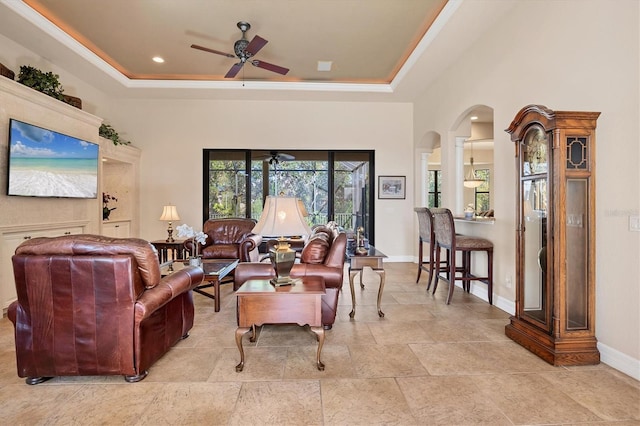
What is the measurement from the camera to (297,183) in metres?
6.84

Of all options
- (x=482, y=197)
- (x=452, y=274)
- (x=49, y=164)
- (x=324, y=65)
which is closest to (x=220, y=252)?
(x=49, y=164)

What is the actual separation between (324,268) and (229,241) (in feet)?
9.96

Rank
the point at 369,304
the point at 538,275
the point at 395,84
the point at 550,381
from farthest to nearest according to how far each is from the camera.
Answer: the point at 395,84 < the point at 369,304 < the point at 538,275 < the point at 550,381

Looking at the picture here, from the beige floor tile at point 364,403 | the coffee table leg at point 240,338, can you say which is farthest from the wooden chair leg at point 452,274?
the coffee table leg at point 240,338

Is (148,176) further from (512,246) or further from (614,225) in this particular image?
(614,225)

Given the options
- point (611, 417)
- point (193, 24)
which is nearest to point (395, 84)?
point (193, 24)

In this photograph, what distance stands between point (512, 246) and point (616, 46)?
1.99 m

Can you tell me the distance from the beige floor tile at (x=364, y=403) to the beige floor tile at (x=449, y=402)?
2.8 inches

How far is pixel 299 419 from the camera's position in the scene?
1.77 m

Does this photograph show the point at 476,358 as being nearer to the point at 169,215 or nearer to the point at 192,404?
the point at 192,404

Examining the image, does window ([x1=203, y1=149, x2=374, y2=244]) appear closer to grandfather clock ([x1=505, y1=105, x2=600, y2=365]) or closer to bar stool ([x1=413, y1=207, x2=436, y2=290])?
bar stool ([x1=413, y1=207, x2=436, y2=290])

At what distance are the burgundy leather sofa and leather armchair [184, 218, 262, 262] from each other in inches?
59.7

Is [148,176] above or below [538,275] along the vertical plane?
above

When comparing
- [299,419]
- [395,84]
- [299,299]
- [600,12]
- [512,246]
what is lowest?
[299,419]
